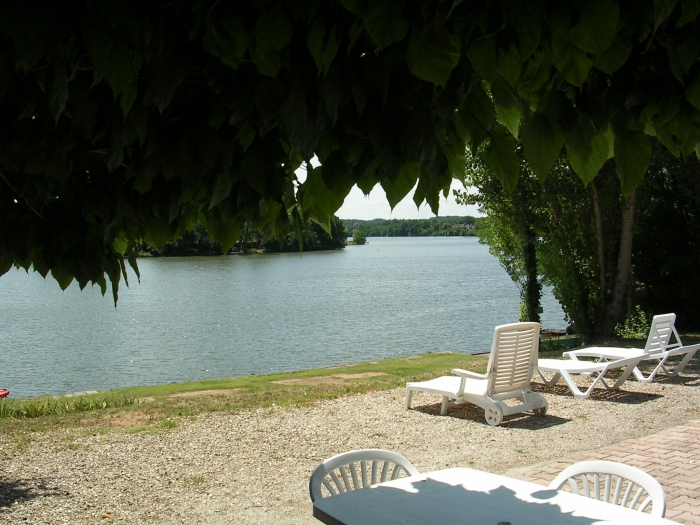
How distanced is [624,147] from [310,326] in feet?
98.9

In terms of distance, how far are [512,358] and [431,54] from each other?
24.8 feet

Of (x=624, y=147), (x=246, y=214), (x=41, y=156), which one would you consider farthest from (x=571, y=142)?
(x=41, y=156)

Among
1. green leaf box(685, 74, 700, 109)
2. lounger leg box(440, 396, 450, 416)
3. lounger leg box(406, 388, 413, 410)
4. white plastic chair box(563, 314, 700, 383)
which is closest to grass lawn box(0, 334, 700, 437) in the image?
lounger leg box(406, 388, 413, 410)

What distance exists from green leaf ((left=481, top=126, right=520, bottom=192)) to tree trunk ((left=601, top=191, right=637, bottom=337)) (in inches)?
633

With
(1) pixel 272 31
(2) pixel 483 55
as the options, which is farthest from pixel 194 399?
(2) pixel 483 55

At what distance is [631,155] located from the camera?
5.27 feet

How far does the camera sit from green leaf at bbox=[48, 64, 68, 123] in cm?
163

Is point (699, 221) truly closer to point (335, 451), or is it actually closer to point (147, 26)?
point (335, 451)

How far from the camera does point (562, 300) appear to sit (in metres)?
18.9

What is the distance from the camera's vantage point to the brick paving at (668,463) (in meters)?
5.12

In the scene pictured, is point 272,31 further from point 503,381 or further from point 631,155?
point 503,381

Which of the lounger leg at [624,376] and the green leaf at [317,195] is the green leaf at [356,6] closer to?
Answer: the green leaf at [317,195]

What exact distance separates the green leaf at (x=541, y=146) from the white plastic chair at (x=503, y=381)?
6.81m

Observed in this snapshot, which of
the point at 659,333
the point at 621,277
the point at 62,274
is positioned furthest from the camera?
the point at 621,277
